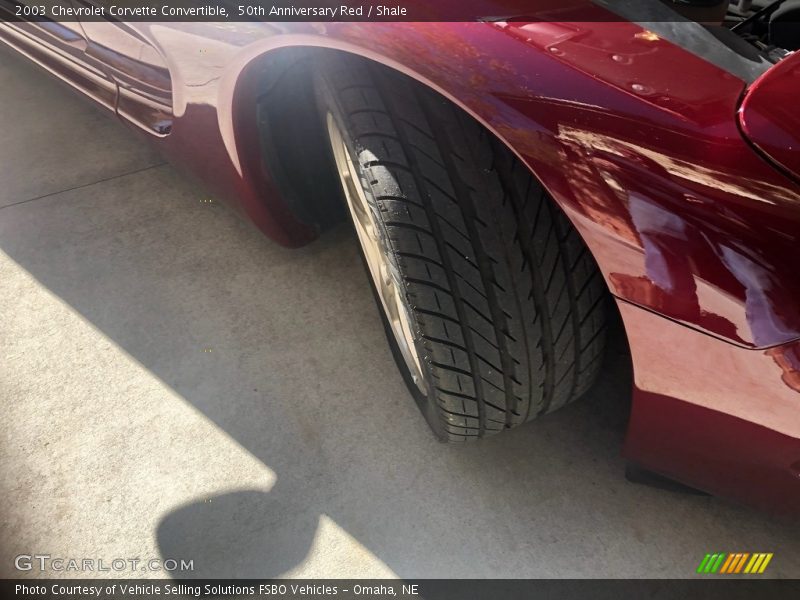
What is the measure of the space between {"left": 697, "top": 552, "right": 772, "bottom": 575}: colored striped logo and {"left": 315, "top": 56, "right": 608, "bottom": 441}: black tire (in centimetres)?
49

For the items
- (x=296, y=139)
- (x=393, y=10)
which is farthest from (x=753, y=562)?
(x=296, y=139)

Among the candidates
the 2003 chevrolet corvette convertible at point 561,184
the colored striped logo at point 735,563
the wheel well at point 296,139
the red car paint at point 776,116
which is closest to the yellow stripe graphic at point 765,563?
the colored striped logo at point 735,563

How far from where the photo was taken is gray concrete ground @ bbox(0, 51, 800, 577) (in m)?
1.37

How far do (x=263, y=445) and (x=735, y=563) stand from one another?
39.9 inches

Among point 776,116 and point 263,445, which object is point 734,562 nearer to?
point 776,116

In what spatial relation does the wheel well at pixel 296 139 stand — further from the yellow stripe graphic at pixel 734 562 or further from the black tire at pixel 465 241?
the yellow stripe graphic at pixel 734 562

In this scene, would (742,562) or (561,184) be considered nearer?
(561,184)

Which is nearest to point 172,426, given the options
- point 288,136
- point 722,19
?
point 288,136

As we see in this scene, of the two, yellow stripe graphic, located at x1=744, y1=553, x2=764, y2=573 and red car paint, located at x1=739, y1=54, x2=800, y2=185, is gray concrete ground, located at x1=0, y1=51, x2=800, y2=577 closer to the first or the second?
yellow stripe graphic, located at x1=744, y1=553, x2=764, y2=573

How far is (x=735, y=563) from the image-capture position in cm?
130

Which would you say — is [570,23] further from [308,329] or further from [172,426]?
[172,426]

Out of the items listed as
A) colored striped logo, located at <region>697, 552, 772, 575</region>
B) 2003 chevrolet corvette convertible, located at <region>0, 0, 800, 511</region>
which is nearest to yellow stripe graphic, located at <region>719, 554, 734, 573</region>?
colored striped logo, located at <region>697, 552, 772, 575</region>

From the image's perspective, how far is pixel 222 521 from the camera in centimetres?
145

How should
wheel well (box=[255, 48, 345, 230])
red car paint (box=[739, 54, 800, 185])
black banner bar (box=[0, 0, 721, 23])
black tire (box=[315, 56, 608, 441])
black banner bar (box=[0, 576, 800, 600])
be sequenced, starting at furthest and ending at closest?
wheel well (box=[255, 48, 345, 230]), black banner bar (box=[0, 576, 800, 600]), black tire (box=[315, 56, 608, 441]), black banner bar (box=[0, 0, 721, 23]), red car paint (box=[739, 54, 800, 185])
